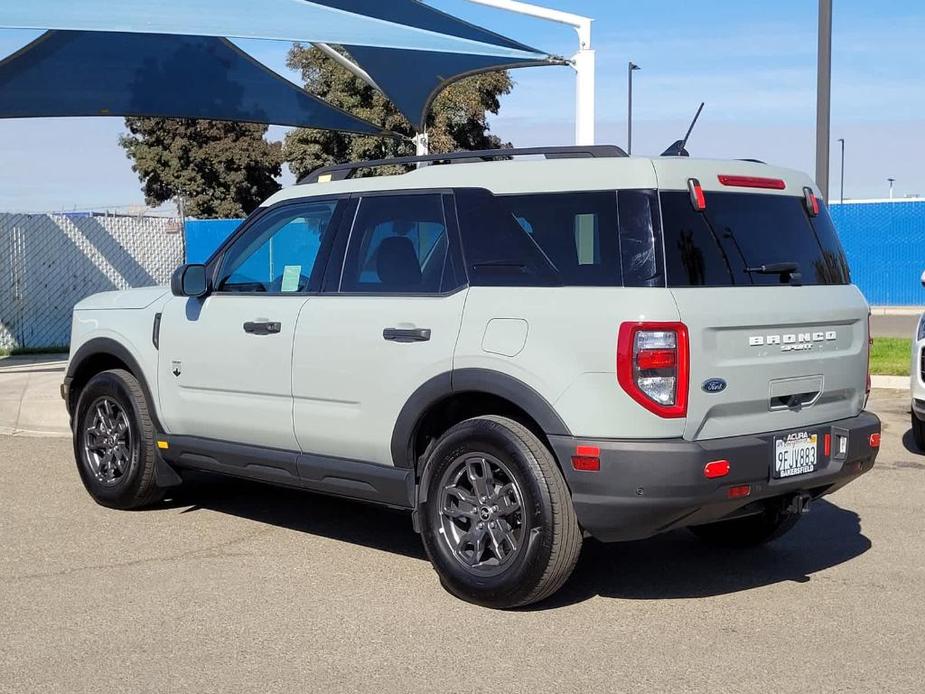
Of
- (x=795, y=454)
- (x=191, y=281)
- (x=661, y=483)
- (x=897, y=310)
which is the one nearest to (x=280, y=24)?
(x=191, y=281)

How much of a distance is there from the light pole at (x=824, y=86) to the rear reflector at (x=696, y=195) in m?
8.82

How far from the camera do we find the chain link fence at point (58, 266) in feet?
61.8

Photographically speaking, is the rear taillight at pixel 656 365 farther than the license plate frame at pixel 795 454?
No

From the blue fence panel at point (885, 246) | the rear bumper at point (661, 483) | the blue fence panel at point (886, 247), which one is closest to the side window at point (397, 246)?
the rear bumper at point (661, 483)

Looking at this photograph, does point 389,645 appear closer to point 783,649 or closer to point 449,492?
point 449,492

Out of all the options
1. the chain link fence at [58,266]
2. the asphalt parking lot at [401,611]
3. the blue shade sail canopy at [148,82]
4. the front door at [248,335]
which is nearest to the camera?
the asphalt parking lot at [401,611]

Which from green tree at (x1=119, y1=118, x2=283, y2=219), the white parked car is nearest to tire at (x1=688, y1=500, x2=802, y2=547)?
the white parked car

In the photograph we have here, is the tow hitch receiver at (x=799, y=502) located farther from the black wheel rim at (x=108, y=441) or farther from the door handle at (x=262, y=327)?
the black wheel rim at (x=108, y=441)

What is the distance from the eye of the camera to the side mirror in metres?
6.82

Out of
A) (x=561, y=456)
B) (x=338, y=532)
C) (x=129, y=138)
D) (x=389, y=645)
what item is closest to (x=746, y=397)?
(x=561, y=456)

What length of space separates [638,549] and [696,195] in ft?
7.59

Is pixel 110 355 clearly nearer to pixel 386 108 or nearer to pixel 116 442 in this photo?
pixel 116 442

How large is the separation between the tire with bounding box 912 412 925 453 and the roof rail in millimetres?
4904

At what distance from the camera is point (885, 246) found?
2627 cm
